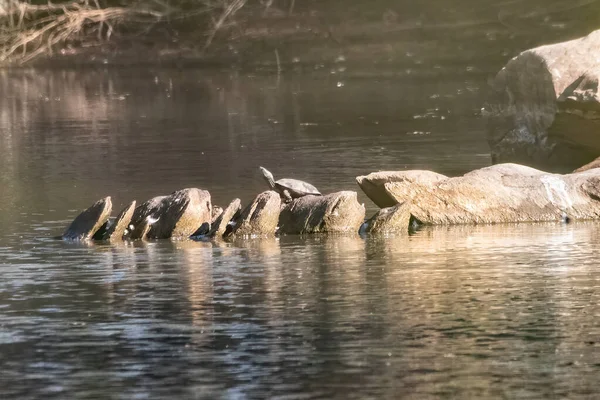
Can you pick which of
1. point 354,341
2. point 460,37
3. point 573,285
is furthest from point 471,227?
point 460,37

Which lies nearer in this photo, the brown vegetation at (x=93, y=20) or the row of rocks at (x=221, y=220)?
the row of rocks at (x=221, y=220)

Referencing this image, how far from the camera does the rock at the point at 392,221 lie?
15.3 metres

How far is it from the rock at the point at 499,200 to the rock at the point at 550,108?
2.89 meters

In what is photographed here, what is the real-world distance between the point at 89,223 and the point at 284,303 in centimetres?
492

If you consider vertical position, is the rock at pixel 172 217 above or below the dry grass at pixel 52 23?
below

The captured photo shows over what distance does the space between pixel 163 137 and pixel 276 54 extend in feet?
55.8

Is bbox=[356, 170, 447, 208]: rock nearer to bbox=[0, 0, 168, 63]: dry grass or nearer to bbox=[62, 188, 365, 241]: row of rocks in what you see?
bbox=[62, 188, 365, 241]: row of rocks

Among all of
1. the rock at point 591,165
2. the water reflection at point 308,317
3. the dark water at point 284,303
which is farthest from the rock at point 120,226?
the rock at point 591,165

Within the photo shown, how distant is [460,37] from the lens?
43.9 meters

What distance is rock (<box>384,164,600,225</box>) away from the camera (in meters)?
15.8

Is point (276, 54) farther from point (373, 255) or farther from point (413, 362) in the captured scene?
point (413, 362)

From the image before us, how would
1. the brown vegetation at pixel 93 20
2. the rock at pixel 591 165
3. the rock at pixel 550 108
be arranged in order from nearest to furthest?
the rock at pixel 591 165 < the rock at pixel 550 108 < the brown vegetation at pixel 93 20

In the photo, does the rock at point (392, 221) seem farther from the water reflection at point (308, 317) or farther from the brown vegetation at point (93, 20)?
the brown vegetation at point (93, 20)

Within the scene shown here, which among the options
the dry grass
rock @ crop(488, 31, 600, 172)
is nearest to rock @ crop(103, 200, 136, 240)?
rock @ crop(488, 31, 600, 172)
